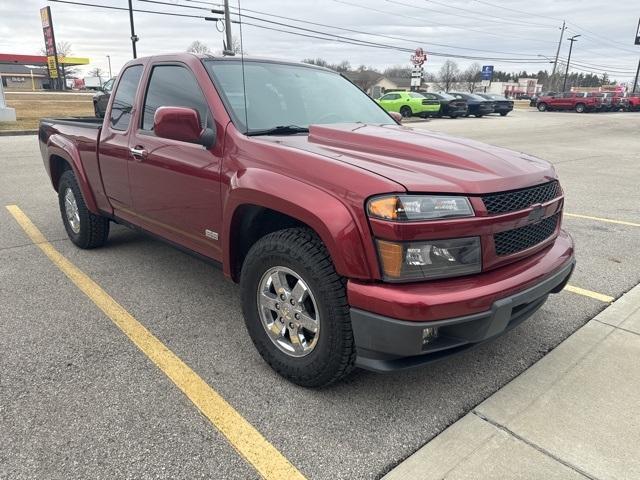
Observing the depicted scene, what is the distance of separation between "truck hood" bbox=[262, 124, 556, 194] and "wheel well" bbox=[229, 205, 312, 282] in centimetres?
42

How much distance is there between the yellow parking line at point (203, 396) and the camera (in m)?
2.21

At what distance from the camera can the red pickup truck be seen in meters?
2.24

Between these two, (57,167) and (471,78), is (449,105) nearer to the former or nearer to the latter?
(57,167)

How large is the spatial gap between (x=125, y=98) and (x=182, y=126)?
158 centimetres

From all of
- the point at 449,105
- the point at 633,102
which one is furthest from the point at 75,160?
the point at 633,102

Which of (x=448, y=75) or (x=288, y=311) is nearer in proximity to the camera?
(x=288, y=311)

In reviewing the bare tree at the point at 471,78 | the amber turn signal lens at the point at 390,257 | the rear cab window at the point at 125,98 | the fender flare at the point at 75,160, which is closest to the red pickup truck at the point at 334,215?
the amber turn signal lens at the point at 390,257

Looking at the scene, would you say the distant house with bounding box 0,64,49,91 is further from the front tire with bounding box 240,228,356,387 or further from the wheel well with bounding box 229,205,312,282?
the front tire with bounding box 240,228,356,387

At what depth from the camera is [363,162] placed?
2.54 m

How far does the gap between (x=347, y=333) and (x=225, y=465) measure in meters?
0.79

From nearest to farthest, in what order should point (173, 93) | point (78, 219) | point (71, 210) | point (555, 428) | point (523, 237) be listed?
point (555, 428), point (523, 237), point (173, 93), point (78, 219), point (71, 210)

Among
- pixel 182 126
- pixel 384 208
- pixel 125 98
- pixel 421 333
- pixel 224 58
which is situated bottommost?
pixel 421 333

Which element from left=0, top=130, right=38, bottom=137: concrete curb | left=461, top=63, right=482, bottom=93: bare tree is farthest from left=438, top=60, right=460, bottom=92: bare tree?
left=0, top=130, right=38, bottom=137: concrete curb

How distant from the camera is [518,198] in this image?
2.54 m
